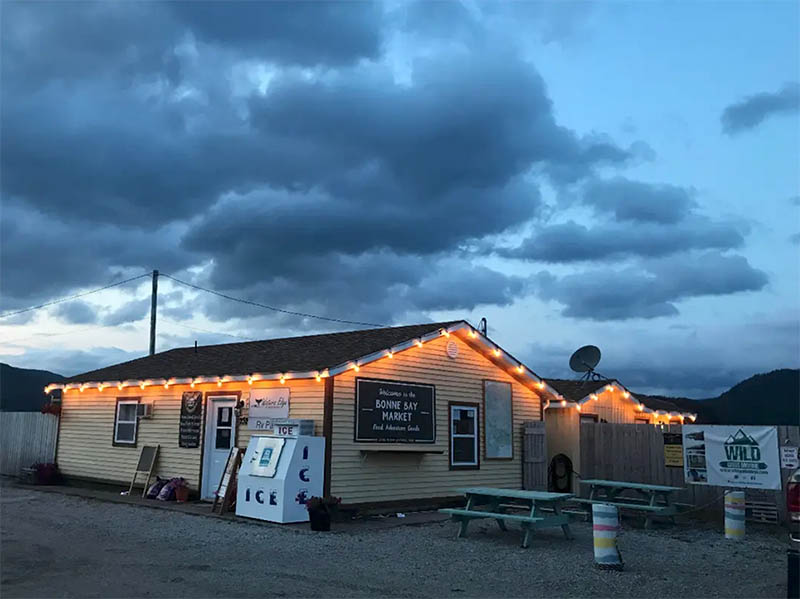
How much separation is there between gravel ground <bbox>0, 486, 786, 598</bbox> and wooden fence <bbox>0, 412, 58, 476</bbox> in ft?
25.5

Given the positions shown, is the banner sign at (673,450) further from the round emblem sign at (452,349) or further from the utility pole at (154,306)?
the utility pole at (154,306)


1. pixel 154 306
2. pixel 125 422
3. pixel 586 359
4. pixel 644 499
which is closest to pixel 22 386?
pixel 154 306

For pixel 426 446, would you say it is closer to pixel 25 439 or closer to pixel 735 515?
pixel 735 515

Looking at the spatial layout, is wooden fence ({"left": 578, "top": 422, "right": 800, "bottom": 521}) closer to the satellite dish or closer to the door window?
the satellite dish

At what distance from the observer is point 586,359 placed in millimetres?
20219

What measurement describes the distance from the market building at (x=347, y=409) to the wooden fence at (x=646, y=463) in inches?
64.3

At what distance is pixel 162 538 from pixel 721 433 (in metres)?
9.81

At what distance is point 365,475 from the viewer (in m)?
13.4

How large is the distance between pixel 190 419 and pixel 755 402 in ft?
76.4

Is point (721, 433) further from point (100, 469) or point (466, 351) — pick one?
point (100, 469)

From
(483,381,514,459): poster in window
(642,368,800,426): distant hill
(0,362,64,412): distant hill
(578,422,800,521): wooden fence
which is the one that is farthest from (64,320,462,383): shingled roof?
(0,362,64,412): distant hill

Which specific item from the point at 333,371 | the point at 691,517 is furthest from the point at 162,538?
the point at 691,517

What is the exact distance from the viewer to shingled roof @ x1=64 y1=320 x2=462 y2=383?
13992 millimetres

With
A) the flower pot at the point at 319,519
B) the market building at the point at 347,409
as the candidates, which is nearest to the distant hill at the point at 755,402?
the market building at the point at 347,409
